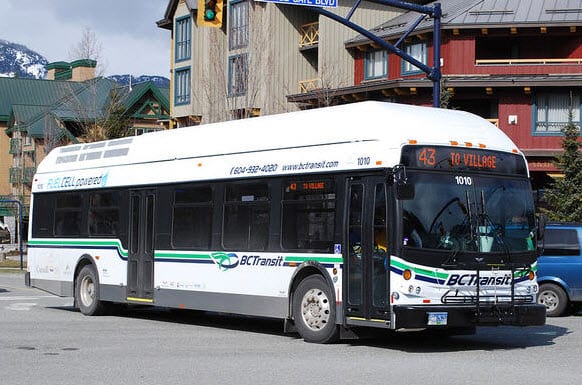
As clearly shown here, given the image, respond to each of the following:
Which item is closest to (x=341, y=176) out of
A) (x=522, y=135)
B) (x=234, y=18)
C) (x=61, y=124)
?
(x=522, y=135)

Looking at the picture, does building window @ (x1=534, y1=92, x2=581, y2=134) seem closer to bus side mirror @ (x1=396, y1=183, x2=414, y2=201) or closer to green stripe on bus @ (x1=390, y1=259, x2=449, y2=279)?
green stripe on bus @ (x1=390, y1=259, x2=449, y2=279)

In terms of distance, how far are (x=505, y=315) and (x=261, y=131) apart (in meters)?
5.07

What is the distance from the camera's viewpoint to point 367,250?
14930mm

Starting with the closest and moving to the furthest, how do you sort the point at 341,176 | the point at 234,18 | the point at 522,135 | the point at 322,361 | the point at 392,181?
the point at 322,361
the point at 392,181
the point at 341,176
the point at 522,135
the point at 234,18

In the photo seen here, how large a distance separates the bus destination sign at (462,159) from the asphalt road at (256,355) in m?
2.59

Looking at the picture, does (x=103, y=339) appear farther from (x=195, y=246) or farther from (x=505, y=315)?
(x=505, y=315)

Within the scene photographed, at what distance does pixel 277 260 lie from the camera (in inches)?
656

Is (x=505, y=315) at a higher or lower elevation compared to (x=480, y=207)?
lower

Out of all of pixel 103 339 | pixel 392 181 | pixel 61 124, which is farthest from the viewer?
pixel 61 124

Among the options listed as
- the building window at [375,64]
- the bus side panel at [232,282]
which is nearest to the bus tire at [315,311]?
the bus side panel at [232,282]

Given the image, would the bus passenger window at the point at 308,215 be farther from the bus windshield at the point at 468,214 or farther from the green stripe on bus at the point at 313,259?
the bus windshield at the point at 468,214

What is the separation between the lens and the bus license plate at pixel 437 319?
564 inches

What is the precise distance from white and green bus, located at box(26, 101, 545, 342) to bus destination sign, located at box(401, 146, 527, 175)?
0.02m

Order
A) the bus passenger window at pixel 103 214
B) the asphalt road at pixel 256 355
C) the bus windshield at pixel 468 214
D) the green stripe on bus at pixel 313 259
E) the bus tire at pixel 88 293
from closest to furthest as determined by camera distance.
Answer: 1. the asphalt road at pixel 256 355
2. the bus windshield at pixel 468 214
3. the green stripe on bus at pixel 313 259
4. the bus passenger window at pixel 103 214
5. the bus tire at pixel 88 293
